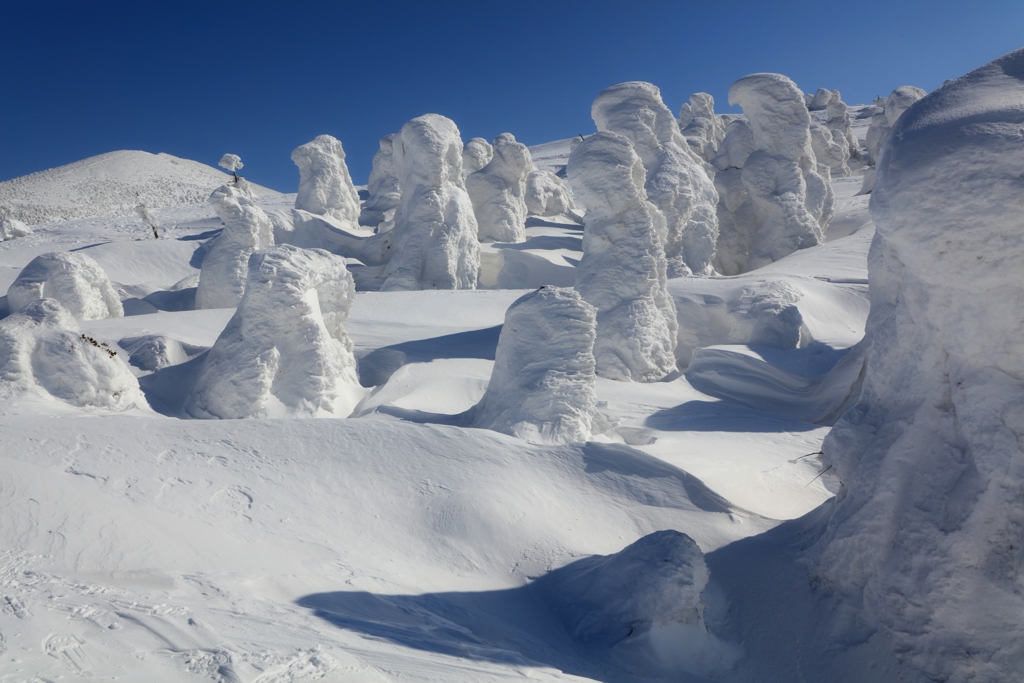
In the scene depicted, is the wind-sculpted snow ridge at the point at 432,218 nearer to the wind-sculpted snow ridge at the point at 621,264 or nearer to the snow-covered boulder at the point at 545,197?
the wind-sculpted snow ridge at the point at 621,264

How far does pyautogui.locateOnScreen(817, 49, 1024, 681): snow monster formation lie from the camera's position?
109 inches

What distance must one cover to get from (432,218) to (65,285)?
6.60 m

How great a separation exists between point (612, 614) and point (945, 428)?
5.47 ft

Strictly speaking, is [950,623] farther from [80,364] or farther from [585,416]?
[80,364]

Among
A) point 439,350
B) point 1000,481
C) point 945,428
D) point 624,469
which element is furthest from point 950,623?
point 439,350

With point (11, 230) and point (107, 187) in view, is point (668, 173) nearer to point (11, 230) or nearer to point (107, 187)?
point (11, 230)

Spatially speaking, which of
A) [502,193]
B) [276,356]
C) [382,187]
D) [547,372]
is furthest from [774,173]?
[382,187]

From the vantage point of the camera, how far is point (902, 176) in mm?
3000

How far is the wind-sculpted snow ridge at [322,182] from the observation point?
19.3 metres

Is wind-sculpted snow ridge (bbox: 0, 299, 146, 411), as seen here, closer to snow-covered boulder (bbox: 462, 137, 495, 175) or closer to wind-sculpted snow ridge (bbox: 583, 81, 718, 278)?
wind-sculpted snow ridge (bbox: 583, 81, 718, 278)

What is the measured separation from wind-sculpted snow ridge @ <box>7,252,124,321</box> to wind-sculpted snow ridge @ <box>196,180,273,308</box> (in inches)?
57.7

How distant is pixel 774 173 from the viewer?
54.5ft

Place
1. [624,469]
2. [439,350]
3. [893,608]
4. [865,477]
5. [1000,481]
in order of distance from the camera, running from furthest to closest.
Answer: [439,350]
[624,469]
[865,477]
[893,608]
[1000,481]

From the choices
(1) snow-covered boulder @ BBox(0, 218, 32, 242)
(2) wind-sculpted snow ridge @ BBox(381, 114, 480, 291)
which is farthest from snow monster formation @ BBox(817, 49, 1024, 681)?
(1) snow-covered boulder @ BBox(0, 218, 32, 242)
